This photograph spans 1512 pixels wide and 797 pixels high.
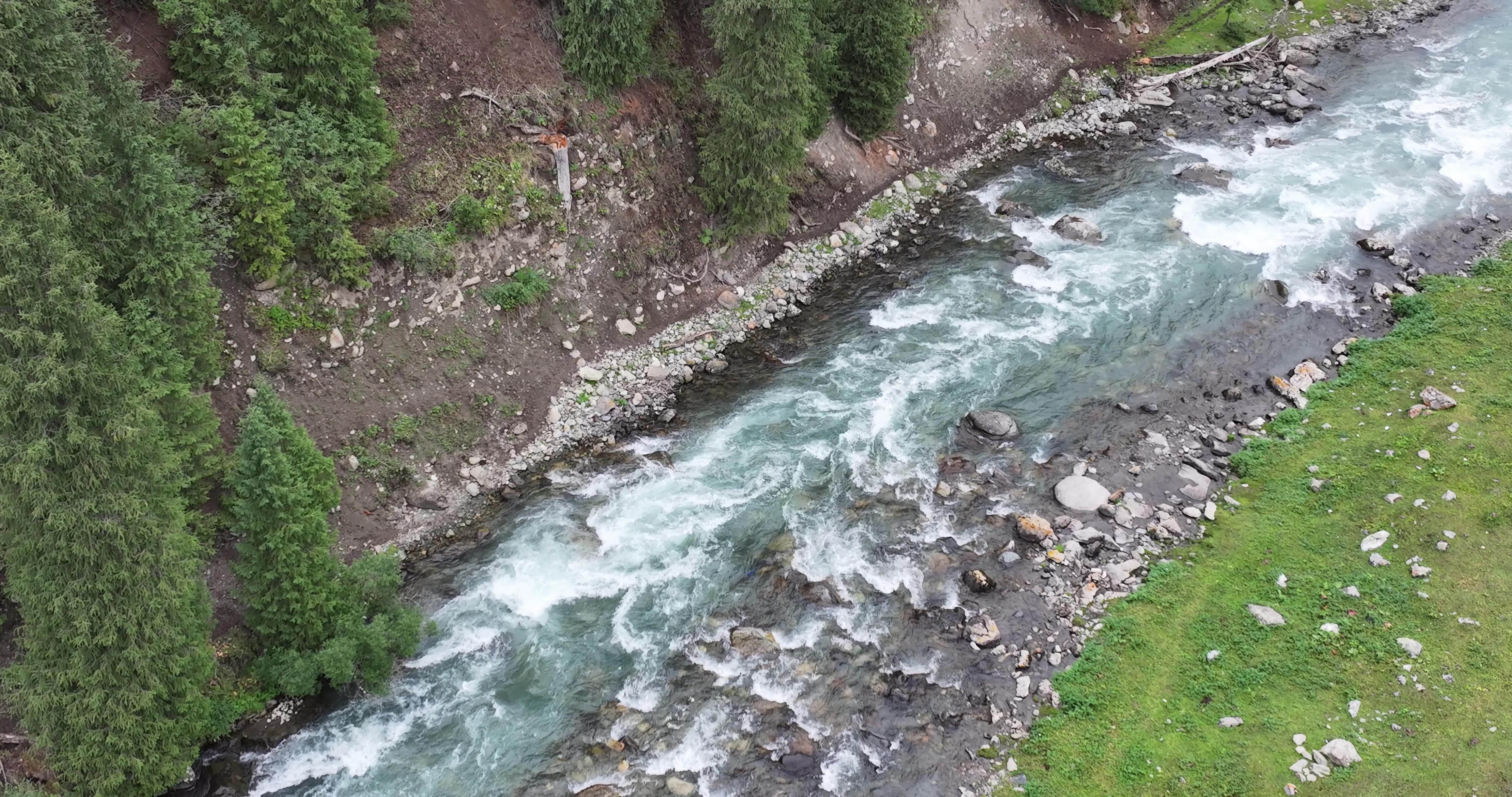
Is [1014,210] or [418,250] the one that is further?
[1014,210]

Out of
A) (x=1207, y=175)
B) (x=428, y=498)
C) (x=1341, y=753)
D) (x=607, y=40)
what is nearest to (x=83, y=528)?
(x=428, y=498)

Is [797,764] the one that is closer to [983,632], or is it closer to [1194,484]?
[983,632]

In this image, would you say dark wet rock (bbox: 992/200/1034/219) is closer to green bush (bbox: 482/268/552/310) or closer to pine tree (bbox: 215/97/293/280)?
green bush (bbox: 482/268/552/310)

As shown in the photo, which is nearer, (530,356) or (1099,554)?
(1099,554)

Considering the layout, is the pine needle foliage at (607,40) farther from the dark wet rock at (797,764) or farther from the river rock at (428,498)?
the dark wet rock at (797,764)

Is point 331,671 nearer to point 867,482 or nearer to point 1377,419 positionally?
point 867,482

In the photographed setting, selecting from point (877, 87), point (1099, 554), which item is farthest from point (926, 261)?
point (1099, 554)

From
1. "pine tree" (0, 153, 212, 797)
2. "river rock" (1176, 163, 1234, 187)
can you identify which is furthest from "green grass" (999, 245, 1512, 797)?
"pine tree" (0, 153, 212, 797)

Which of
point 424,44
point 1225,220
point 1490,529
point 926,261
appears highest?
point 424,44
